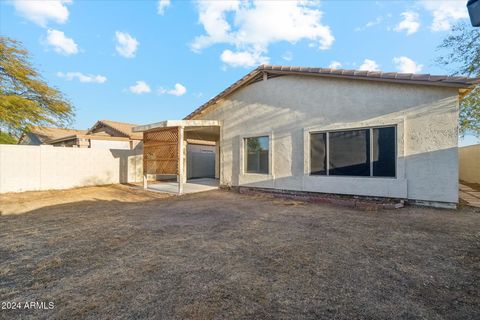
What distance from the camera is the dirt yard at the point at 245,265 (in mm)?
2258

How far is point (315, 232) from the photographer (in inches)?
183

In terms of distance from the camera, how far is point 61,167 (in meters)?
11.2

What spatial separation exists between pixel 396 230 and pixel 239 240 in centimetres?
332

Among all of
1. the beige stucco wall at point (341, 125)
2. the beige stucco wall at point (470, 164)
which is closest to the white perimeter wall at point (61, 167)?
the beige stucco wall at point (341, 125)

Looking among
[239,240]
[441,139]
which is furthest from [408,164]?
[239,240]

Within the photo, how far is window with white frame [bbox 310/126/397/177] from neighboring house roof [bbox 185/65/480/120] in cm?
145

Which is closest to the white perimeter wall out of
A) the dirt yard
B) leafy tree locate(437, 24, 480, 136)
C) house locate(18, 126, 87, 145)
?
the dirt yard

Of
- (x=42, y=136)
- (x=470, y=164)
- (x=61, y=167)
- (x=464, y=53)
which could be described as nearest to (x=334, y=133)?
(x=464, y=53)

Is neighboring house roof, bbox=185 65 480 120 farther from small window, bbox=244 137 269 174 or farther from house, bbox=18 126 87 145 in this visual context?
house, bbox=18 126 87 145

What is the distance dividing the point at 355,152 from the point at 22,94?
639 inches

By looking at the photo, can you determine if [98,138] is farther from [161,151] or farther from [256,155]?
[256,155]

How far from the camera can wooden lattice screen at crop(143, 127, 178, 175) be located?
9859mm

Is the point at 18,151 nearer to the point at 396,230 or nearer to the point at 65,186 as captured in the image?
the point at 65,186

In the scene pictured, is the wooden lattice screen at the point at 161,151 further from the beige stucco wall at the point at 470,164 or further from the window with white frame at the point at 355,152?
the beige stucco wall at the point at 470,164
